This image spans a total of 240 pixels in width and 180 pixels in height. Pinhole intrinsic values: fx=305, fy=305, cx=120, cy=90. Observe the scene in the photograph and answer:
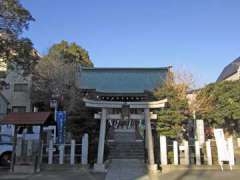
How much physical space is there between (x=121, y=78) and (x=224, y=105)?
9.18 metres

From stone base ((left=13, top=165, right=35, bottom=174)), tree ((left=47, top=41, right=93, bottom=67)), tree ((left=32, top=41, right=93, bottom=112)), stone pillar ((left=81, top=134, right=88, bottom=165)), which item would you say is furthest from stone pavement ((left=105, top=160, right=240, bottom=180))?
tree ((left=47, top=41, right=93, bottom=67))

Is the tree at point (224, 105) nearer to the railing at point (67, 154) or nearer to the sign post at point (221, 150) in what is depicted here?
the sign post at point (221, 150)

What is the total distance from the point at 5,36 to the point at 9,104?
72.5 feet

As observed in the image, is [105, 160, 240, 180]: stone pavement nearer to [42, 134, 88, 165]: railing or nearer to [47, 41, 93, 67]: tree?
[42, 134, 88, 165]: railing

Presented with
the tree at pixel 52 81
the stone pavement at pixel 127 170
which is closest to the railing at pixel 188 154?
the stone pavement at pixel 127 170

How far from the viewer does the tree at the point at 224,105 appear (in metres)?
23.9

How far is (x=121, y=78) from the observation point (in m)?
27.8

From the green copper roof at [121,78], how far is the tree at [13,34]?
34.3 feet

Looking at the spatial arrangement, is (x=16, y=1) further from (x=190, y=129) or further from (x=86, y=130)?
(x=190, y=129)

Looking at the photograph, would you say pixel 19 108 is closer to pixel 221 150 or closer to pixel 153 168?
pixel 153 168

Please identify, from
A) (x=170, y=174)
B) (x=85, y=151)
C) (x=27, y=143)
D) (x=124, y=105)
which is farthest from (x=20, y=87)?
(x=170, y=174)

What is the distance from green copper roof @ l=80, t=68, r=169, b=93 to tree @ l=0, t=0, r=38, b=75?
1046 cm

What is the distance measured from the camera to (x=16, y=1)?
14.0m

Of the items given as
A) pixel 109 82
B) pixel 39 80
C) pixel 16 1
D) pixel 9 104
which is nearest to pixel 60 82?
pixel 39 80
